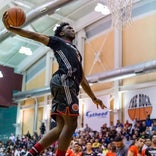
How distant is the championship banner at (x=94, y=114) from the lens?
17.7 metres

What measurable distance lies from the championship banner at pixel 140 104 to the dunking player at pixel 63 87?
12220 mm

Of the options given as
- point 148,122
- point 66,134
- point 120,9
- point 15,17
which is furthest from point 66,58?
point 148,122

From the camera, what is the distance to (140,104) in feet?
52.7

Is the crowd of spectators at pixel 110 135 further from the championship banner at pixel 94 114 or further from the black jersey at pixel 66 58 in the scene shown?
the black jersey at pixel 66 58

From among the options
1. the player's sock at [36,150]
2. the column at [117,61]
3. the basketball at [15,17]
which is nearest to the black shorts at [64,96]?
the player's sock at [36,150]

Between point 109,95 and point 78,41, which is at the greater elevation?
point 78,41

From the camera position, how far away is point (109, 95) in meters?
18.0

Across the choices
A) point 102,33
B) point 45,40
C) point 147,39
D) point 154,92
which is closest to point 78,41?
point 102,33

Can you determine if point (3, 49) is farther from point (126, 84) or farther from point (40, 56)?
point (126, 84)

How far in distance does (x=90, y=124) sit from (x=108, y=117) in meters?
1.39

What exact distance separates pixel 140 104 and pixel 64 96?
1299 cm

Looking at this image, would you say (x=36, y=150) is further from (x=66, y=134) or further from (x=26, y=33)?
(x=26, y=33)

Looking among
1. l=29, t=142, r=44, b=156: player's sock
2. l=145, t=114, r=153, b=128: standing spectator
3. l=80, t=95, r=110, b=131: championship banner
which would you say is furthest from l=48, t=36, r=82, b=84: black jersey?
l=80, t=95, r=110, b=131: championship banner

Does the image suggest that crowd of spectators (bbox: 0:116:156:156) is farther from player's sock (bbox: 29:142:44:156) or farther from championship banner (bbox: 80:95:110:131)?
player's sock (bbox: 29:142:44:156)
